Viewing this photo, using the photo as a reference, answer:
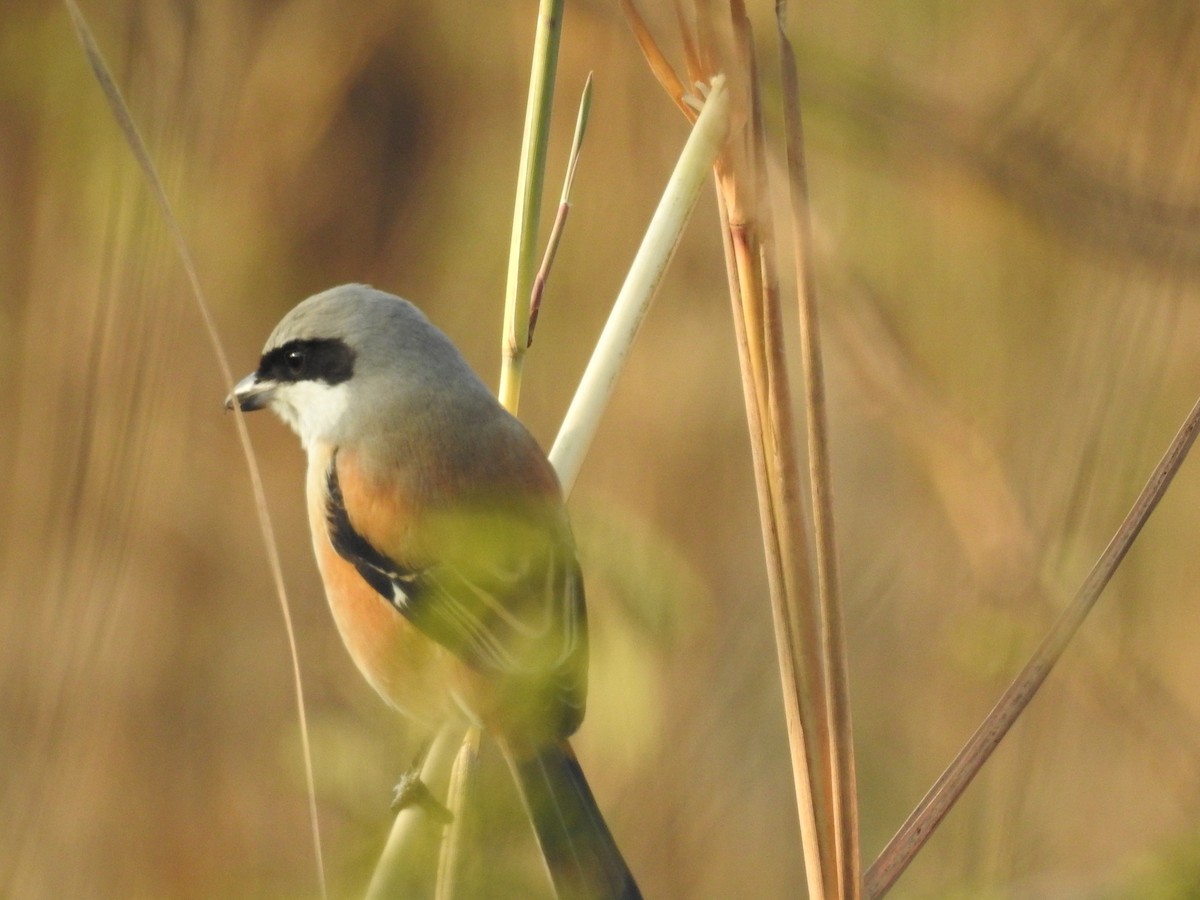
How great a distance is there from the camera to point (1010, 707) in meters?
1.14

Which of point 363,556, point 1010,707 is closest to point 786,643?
point 1010,707

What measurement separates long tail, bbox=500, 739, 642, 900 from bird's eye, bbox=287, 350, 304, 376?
0.82 m

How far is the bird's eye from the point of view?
2.04 m

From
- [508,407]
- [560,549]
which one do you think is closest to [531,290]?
[508,407]

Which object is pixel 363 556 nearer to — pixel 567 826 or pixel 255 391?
pixel 255 391

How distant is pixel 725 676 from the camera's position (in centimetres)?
241

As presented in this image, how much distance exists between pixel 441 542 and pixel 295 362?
70 centimetres

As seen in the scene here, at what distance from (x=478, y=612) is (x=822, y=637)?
583 mm

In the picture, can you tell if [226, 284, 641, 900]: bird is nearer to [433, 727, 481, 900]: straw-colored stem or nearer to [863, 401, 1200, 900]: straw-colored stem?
[433, 727, 481, 900]: straw-colored stem

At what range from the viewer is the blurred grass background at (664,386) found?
2045 millimetres

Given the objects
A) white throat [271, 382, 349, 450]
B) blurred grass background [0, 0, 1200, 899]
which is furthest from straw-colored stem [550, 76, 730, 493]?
white throat [271, 382, 349, 450]

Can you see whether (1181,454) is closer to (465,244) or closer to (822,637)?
(822,637)

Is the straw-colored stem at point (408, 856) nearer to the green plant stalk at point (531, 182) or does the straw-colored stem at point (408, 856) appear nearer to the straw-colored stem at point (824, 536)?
the straw-colored stem at point (824, 536)

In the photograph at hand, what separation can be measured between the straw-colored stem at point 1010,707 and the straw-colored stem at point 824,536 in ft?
0.21
